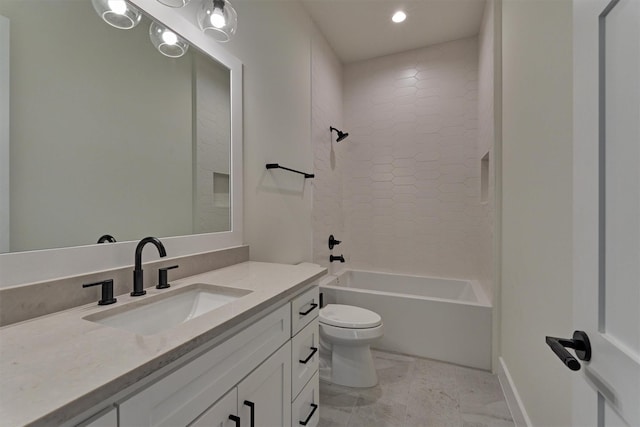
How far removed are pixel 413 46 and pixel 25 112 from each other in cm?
330

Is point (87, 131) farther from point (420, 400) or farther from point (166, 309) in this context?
point (420, 400)

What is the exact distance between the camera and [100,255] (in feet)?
3.39

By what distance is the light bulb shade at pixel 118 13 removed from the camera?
1.05 meters

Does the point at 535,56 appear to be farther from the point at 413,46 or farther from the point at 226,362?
the point at 413,46

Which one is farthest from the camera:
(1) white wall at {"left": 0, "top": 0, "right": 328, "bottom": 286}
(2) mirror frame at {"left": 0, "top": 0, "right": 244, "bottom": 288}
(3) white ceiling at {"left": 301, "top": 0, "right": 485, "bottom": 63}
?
(3) white ceiling at {"left": 301, "top": 0, "right": 485, "bottom": 63}

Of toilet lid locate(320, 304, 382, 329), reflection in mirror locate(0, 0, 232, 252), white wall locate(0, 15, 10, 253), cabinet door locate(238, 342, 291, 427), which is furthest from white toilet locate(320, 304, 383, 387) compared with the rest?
white wall locate(0, 15, 10, 253)

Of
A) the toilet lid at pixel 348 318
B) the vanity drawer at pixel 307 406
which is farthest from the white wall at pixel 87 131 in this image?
the toilet lid at pixel 348 318

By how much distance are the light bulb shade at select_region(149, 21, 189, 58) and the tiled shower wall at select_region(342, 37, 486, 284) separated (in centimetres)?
238

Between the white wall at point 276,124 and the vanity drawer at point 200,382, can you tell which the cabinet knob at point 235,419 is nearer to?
the vanity drawer at point 200,382

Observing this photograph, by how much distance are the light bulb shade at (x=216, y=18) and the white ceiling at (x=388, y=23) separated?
56.2 inches

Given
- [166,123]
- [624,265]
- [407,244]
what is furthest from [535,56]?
[407,244]

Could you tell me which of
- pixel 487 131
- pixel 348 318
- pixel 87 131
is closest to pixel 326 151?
pixel 487 131

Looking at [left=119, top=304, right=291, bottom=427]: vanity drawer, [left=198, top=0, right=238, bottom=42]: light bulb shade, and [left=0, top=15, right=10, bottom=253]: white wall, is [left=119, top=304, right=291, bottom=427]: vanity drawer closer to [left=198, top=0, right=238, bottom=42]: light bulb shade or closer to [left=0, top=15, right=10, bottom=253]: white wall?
[left=0, top=15, right=10, bottom=253]: white wall

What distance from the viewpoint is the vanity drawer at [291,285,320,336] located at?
1.22 metres
